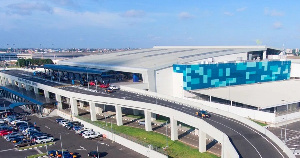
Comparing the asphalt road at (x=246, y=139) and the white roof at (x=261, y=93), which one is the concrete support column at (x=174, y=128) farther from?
the white roof at (x=261, y=93)

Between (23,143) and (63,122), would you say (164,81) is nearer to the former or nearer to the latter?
(63,122)

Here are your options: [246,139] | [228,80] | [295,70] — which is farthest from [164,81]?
[295,70]

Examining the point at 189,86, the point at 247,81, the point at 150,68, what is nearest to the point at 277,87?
the point at 247,81

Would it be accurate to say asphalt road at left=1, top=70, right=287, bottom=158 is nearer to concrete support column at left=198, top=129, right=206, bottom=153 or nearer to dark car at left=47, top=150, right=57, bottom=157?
concrete support column at left=198, top=129, right=206, bottom=153

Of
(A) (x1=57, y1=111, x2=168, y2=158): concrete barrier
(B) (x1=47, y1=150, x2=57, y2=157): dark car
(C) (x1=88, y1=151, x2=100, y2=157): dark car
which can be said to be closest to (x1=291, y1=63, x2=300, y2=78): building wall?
(A) (x1=57, y1=111, x2=168, y2=158): concrete barrier

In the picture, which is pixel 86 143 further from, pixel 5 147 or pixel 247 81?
pixel 247 81

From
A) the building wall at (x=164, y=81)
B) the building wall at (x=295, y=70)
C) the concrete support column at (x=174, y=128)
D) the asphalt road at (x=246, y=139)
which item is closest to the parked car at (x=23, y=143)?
the concrete support column at (x=174, y=128)
